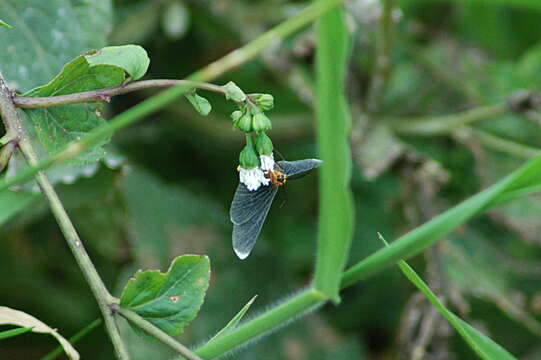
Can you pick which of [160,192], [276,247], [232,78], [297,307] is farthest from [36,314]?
[297,307]

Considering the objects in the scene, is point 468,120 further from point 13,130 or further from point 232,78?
point 13,130

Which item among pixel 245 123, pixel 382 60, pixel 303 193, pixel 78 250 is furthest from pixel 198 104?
pixel 303 193

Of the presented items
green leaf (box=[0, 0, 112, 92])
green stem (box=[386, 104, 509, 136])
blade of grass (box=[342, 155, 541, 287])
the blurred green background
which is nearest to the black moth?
blade of grass (box=[342, 155, 541, 287])

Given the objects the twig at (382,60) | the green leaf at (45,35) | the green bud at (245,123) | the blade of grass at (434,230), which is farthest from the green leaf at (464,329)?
the twig at (382,60)

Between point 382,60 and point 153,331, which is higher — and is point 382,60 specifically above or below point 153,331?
below

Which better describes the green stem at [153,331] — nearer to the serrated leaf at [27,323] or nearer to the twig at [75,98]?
the serrated leaf at [27,323]

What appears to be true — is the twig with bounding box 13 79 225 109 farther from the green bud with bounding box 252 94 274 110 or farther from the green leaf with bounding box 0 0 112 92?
the green leaf with bounding box 0 0 112 92

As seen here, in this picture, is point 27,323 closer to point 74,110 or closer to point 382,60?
point 74,110
